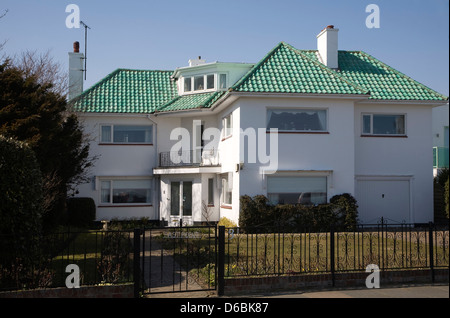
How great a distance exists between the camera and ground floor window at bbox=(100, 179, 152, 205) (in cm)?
2519

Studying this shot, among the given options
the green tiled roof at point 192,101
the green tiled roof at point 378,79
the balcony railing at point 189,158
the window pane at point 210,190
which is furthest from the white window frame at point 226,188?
the green tiled roof at point 378,79

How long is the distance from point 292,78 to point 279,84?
2.61 feet

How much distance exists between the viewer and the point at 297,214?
64.3 feet

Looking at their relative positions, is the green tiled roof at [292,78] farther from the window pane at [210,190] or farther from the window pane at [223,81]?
the window pane at [210,190]

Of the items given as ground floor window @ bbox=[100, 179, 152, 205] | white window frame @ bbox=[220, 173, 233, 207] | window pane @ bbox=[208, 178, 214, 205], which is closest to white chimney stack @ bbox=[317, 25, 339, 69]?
white window frame @ bbox=[220, 173, 233, 207]

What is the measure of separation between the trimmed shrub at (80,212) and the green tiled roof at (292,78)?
902cm

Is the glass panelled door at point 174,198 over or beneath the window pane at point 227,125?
beneath

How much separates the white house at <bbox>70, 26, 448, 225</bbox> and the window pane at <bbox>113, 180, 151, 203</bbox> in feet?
0.16

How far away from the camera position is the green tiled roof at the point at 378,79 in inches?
874

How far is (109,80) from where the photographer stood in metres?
27.3

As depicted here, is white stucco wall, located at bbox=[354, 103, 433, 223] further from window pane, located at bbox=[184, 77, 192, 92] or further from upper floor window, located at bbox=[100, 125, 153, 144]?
upper floor window, located at bbox=[100, 125, 153, 144]
